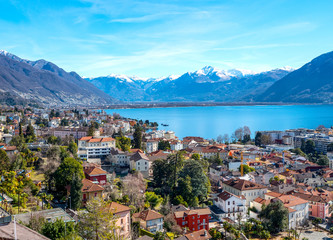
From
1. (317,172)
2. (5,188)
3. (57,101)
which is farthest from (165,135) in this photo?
(57,101)

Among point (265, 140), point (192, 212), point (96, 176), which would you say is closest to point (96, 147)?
point (96, 176)

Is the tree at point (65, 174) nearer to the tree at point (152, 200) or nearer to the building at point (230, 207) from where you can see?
the tree at point (152, 200)

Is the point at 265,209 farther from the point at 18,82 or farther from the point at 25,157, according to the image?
the point at 18,82

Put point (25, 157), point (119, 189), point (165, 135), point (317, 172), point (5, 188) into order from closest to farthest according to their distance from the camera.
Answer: point (5, 188), point (119, 189), point (25, 157), point (317, 172), point (165, 135)

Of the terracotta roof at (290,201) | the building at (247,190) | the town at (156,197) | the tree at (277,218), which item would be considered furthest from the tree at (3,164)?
the terracotta roof at (290,201)

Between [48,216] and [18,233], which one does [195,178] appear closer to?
[48,216]
